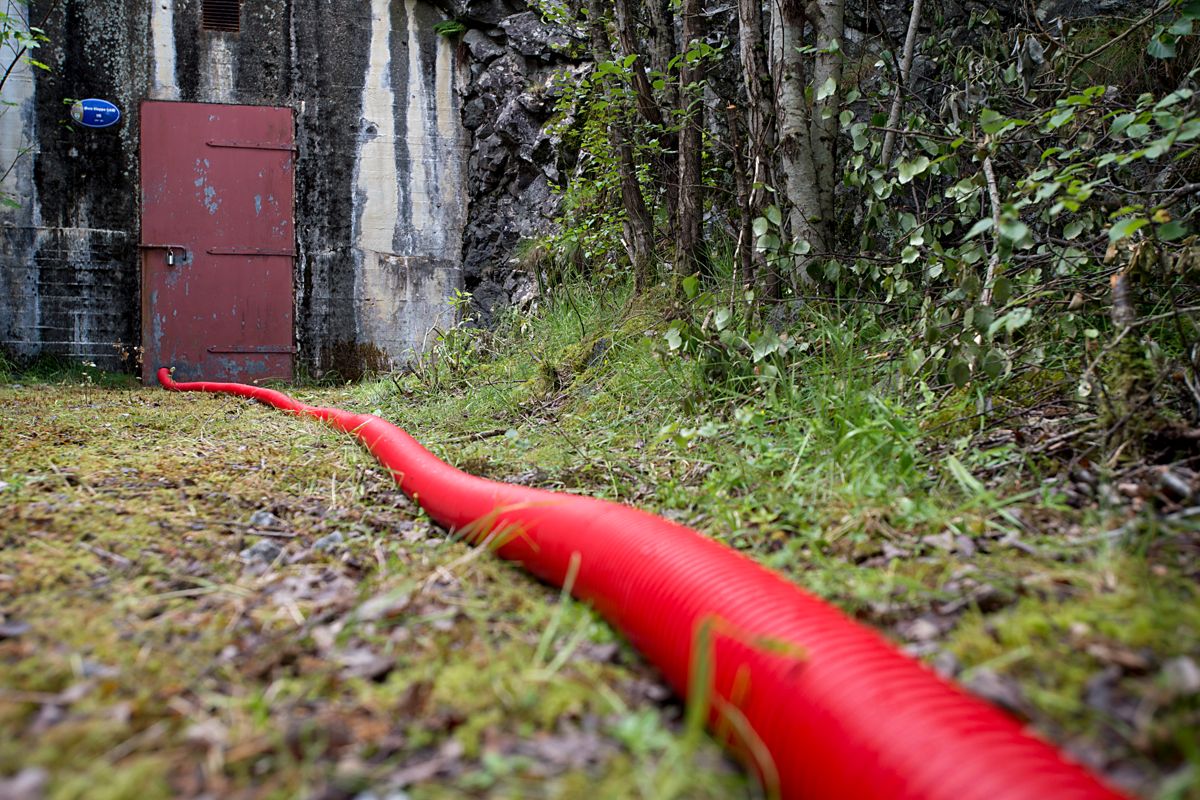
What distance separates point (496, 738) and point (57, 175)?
7300mm

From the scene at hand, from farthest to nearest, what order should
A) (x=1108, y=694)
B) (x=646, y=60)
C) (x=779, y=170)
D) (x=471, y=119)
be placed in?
1. (x=471, y=119)
2. (x=646, y=60)
3. (x=779, y=170)
4. (x=1108, y=694)

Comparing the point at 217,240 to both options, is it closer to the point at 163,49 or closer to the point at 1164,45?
the point at 163,49

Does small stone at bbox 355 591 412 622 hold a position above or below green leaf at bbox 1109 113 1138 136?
below

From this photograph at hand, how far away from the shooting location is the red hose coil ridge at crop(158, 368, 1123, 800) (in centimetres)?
64

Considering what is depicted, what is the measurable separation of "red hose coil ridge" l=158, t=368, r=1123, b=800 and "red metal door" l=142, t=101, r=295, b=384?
611cm

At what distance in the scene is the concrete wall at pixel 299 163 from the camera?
20.6 feet

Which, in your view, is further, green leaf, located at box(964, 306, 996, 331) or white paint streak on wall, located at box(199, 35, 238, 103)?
white paint streak on wall, located at box(199, 35, 238, 103)

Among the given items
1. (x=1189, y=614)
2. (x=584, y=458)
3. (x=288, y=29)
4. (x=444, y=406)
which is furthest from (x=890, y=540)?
(x=288, y=29)

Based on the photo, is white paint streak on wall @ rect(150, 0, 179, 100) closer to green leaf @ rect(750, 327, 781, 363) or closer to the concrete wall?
the concrete wall

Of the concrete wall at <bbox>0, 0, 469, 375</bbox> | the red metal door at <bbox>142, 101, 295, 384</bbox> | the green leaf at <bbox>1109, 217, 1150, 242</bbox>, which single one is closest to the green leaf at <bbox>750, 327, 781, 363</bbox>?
the green leaf at <bbox>1109, 217, 1150, 242</bbox>

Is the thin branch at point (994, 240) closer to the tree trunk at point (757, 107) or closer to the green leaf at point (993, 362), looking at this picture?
the green leaf at point (993, 362)

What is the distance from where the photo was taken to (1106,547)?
1.14 metres

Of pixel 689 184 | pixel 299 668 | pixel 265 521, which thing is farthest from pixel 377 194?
pixel 299 668

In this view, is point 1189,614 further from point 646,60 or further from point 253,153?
point 253,153
